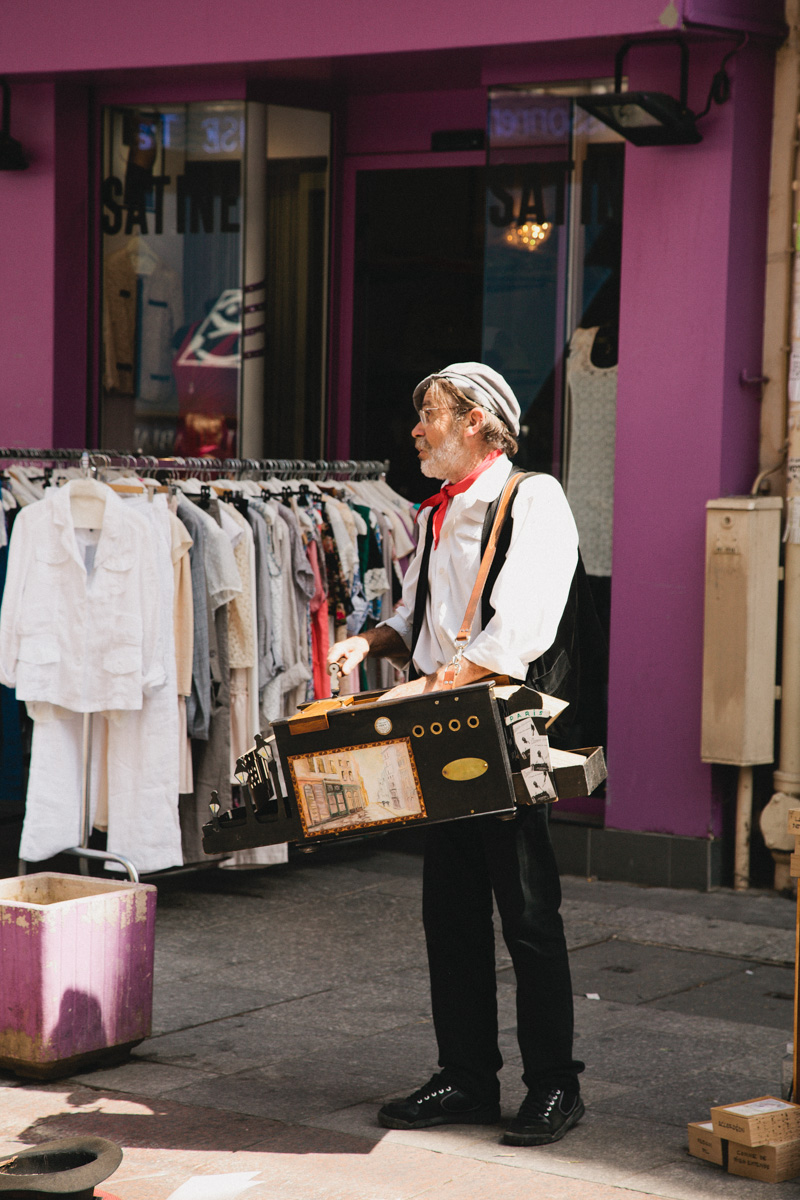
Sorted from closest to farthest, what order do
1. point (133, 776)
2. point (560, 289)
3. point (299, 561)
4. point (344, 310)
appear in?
point (133, 776) < point (299, 561) < point (560, 289) < point (344, 310)

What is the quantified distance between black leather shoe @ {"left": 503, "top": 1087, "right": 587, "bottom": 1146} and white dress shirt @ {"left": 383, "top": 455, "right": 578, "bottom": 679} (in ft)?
3.85

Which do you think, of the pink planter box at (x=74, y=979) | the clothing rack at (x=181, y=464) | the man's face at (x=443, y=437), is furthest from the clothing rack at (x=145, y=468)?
the man's face at (x=443, y=437)

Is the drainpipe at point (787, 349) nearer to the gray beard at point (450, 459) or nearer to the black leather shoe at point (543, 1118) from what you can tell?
the black leather shoe at point (543, 1118)

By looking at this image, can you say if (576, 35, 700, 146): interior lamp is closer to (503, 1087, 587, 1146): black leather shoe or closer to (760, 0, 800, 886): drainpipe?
(760, 0, 800, 886): drainpipe

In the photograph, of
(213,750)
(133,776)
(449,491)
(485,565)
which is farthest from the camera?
(213,750)

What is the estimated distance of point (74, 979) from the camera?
469 cm

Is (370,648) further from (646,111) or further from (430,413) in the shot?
(646,111)

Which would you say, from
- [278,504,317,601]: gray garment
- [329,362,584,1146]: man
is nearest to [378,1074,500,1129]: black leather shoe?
[329,362,584,1146]: man

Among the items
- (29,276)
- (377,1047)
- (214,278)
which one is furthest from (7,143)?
(377,1047)

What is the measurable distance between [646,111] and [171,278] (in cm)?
316

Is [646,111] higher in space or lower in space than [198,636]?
higher

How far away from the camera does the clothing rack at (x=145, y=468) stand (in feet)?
19.9

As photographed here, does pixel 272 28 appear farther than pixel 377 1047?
Yes

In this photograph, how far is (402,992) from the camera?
5.71 meters
